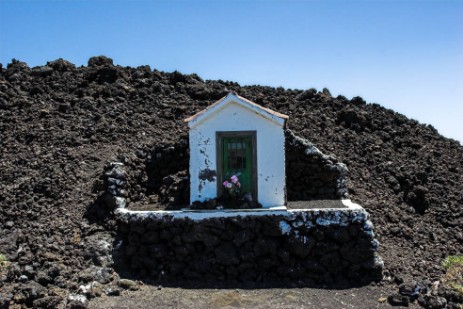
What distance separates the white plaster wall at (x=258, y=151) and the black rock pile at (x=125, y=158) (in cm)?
253

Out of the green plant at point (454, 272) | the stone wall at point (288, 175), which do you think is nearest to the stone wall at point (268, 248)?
the green plant at point (454, 272)

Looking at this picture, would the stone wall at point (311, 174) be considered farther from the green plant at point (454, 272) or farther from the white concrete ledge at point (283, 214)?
the green plant at point (454, 272)

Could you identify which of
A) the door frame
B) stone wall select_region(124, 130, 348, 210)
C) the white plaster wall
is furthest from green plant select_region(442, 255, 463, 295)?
the door frame

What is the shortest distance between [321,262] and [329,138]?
8234mm

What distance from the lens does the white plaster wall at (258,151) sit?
43.5 ft

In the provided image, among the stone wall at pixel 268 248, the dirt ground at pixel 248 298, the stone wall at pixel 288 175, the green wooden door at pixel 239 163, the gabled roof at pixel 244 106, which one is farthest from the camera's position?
the stone wall at pixel 288 175

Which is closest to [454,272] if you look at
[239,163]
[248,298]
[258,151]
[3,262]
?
[248,298]

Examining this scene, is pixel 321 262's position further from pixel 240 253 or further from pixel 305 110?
pixel 305 110

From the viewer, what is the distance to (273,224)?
12.4 meters

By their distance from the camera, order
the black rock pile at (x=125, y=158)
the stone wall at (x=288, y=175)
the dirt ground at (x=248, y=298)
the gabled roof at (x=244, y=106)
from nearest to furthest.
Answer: the dirt ground at (x=248, y=298) < the black rock pile at (x=125, y=158) < the gabled roof at (x=244, y=106) < the stone wall at (x=288, y=175)

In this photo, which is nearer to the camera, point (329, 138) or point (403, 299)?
point (403, 299)

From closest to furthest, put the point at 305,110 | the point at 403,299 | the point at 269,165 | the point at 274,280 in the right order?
the point at 403,299
the point at 274,280
the point at 269,165
the point at 305,110

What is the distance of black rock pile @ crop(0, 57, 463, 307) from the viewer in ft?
42.3

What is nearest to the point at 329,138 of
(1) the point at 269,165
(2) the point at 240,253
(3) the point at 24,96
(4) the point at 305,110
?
(4) the point at 305,110
